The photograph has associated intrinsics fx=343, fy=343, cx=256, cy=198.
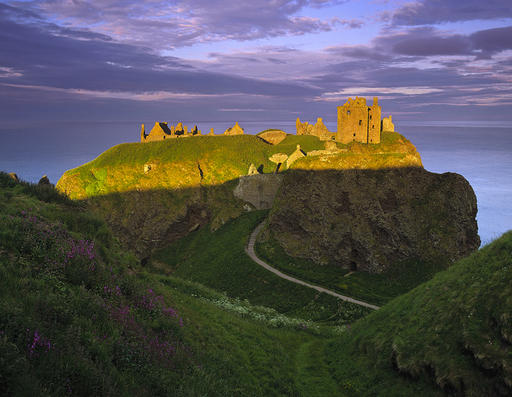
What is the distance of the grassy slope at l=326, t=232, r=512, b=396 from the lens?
40.1ft

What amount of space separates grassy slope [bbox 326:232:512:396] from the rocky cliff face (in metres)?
26.9

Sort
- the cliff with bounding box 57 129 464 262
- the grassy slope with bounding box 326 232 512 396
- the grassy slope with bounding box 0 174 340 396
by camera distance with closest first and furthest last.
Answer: the grassy slope with bounding box 0 174 340 396
the grassy slope with bounding box 326 232 512 396
the cliff with bounding box 57 129 464 262

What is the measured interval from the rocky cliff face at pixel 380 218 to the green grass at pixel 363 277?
47.1 inches

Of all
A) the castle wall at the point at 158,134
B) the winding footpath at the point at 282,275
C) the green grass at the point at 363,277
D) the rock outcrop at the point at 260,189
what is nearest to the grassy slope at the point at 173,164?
the castle wall at the point at 158,134

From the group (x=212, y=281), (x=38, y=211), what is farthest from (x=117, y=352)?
(x=212, y=281)

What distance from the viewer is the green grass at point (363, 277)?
39.2 metres

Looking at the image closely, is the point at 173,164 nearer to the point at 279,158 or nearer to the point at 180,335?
the point at 279,158

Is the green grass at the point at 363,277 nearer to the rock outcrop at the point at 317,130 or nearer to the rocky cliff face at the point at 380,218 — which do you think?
the rocky cliff face at the point at 380,218

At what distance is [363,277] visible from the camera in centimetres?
4375

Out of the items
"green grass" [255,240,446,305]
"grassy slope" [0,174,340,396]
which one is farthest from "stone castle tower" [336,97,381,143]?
"grassy slope" [0,174,340,396]

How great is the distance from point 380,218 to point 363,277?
28.8 ft

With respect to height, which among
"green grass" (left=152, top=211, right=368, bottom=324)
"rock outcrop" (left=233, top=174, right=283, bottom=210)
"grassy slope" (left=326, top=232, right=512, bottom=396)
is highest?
"rock outcrop" (left=233, top=174, right=283, bottom=210)

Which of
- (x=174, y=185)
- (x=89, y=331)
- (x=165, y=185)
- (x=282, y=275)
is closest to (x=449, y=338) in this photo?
(x=89, y=331)

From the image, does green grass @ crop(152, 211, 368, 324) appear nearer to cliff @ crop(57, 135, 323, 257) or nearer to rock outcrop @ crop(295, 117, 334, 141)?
cliff @ crop(57, 135, 323, 257)
